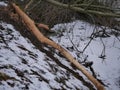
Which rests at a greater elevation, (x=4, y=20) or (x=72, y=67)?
(x=4, y=20)

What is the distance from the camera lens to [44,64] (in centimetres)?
535

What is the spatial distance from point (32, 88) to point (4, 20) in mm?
2777

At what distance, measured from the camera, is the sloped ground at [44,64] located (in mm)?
4359

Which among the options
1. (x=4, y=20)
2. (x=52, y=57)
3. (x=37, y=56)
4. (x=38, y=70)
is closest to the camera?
(x=38, y=70)

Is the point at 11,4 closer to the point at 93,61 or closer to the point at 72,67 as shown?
the point at 72,67

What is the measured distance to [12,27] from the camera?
639 centimetres

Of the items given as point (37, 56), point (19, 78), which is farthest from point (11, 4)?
point (37, 56)

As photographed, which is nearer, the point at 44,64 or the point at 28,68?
the point at 28,68

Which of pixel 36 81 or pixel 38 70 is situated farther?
pixel 38 70

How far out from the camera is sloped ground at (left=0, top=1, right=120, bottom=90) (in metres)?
4.36

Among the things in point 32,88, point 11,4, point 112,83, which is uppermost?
point 11,4

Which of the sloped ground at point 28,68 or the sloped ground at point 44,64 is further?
the sloped ground at point 44,64

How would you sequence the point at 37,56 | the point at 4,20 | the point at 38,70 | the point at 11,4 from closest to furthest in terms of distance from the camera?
the point at 11,4, the point at 38,70, the point at 37,56, the point at 4,20

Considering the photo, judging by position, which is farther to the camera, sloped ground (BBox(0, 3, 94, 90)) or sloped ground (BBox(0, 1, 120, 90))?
sloped ground (BBox(0, 1, 120, 90))
